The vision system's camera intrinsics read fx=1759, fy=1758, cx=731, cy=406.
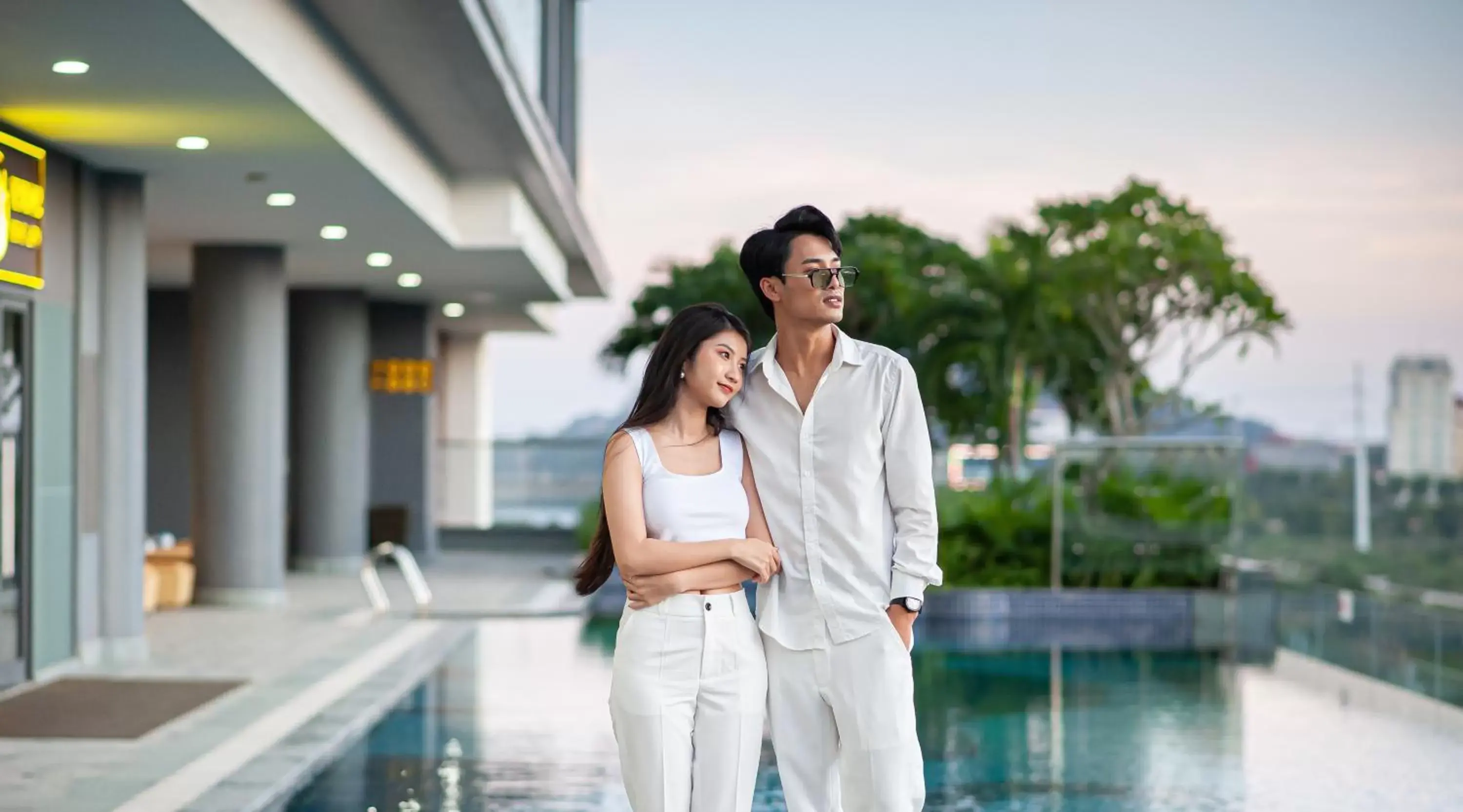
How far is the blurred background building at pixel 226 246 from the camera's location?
8.58 metres

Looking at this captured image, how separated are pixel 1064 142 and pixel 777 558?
26.8 m

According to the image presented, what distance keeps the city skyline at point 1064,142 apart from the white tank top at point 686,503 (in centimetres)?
1370

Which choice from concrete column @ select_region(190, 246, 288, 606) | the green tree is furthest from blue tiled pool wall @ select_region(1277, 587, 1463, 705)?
concrete column @ select_region(190, 246, 288, 606)

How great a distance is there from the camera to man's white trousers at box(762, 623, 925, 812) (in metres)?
3.52

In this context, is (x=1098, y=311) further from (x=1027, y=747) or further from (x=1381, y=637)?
(x=1027, y=747)

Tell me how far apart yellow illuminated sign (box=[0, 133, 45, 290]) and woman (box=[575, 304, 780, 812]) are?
5565 mm

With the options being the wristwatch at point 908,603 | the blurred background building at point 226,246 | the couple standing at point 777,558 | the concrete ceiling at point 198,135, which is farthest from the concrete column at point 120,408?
the wristwatch at point 908,603

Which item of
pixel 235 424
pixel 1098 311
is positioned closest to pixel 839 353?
pixel 235 424

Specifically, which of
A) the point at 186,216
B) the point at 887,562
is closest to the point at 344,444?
the point at 186,216

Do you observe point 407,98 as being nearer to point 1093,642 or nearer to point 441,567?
point 1093,642

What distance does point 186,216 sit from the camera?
1330 centimetres

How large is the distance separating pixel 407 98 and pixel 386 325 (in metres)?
10.5

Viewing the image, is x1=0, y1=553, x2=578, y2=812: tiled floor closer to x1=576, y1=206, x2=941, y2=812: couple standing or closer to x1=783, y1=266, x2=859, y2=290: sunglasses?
x1=576, y1=206, x2=941, y2=812: couple standing

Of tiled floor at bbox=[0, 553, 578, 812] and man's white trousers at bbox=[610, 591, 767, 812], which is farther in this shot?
tiled floor at bbox=[0, 553, 578, 812]
